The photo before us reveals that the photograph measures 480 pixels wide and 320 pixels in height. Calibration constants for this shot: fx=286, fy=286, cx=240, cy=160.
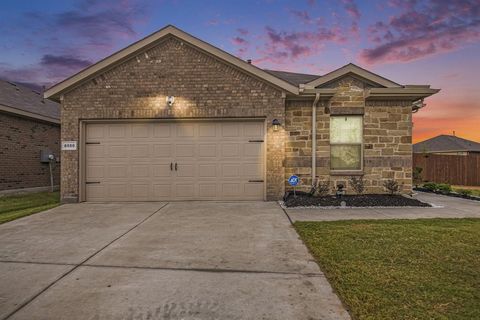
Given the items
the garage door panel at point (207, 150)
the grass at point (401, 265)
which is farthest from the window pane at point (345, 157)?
the garage door panel at point (207, 150)

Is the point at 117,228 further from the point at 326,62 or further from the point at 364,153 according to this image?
the point at 326,62

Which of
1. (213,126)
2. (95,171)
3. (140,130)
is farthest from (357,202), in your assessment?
(95,171)

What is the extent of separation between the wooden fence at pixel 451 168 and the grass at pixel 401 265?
13.9 meters

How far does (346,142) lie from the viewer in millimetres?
9484

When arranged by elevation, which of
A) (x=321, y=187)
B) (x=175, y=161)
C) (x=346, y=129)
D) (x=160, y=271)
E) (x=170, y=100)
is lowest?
(x=160, y=271)

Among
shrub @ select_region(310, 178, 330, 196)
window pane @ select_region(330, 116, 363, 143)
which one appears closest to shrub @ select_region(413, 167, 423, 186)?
window pane @ select_region(330, 116, 363, 143)

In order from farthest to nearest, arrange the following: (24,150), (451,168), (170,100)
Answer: (451,168) → (24,150) → (170,100)

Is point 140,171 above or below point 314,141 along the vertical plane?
below

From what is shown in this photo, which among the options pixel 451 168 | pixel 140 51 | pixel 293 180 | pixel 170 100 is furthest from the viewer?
pixel 451 168

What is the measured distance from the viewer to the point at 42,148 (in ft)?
43.5

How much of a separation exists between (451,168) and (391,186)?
40.3 ft

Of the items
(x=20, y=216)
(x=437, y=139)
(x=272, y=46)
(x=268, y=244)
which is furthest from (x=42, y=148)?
(x=437, y=139)

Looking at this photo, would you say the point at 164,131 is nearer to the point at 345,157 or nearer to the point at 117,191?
the point at 117,191

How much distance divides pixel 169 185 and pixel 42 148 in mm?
8107
